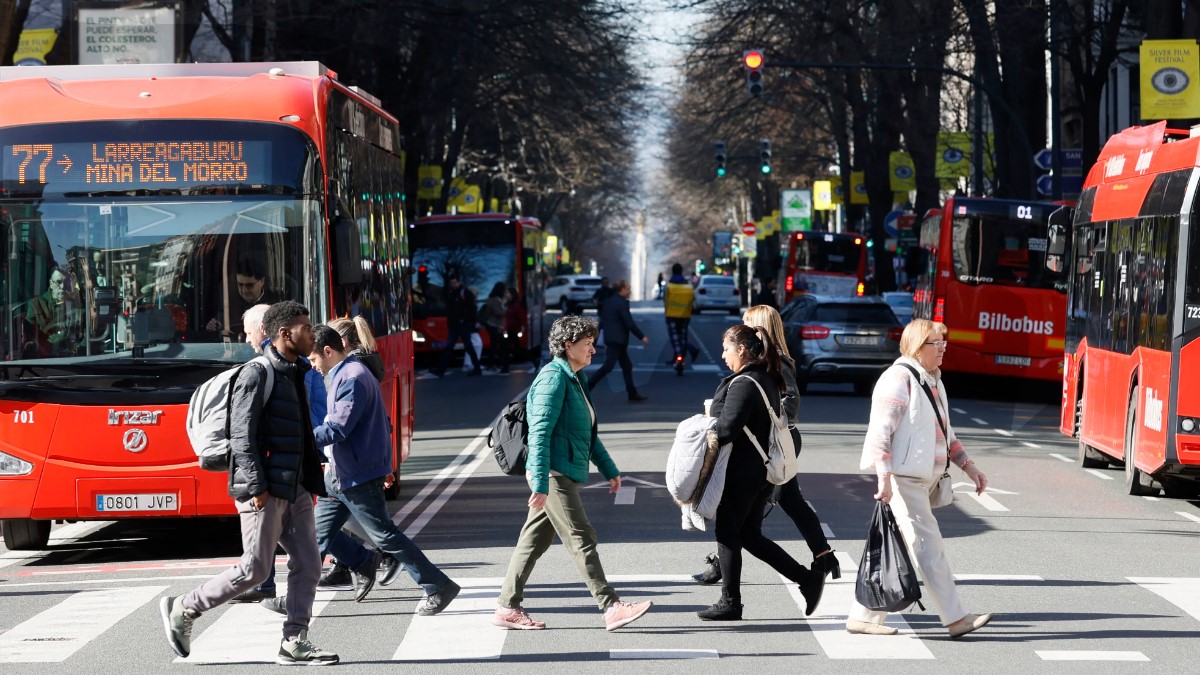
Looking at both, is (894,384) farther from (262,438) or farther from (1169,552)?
(1169,552)

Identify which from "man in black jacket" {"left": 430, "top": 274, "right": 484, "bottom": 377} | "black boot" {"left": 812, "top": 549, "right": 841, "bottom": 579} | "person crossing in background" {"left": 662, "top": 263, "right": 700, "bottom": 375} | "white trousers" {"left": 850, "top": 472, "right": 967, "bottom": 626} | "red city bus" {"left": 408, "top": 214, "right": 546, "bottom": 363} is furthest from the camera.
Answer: "red city bus" {"left": 408, "top": 214, "right": 546, "bottom": 363}

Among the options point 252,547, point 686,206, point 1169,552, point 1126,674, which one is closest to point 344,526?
point 252,547

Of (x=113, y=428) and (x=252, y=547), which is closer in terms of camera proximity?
(x=252, y=547)

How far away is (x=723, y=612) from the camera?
9.02 metres

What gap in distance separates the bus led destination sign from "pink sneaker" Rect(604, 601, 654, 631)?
4.08 meters

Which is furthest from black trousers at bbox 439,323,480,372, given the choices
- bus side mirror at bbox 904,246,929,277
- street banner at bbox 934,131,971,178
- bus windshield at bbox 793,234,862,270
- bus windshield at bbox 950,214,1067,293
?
bus windshield at bbox 793,234,862,270

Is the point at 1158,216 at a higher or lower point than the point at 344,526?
higher

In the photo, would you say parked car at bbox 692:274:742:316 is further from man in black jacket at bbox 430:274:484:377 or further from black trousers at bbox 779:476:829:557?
black trousers at bbox 779:476:829:557

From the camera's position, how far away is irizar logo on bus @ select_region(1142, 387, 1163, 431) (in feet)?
45.7

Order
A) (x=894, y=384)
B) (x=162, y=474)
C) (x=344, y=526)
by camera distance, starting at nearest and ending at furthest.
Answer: (x=894, y=384) < (x=344, y=526) < (x=162, y=474)

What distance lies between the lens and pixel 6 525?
39.4 ft

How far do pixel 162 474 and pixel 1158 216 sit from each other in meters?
7.95

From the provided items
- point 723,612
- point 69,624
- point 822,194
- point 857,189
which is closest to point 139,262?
point 69,624

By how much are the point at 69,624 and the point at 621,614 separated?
268cm
